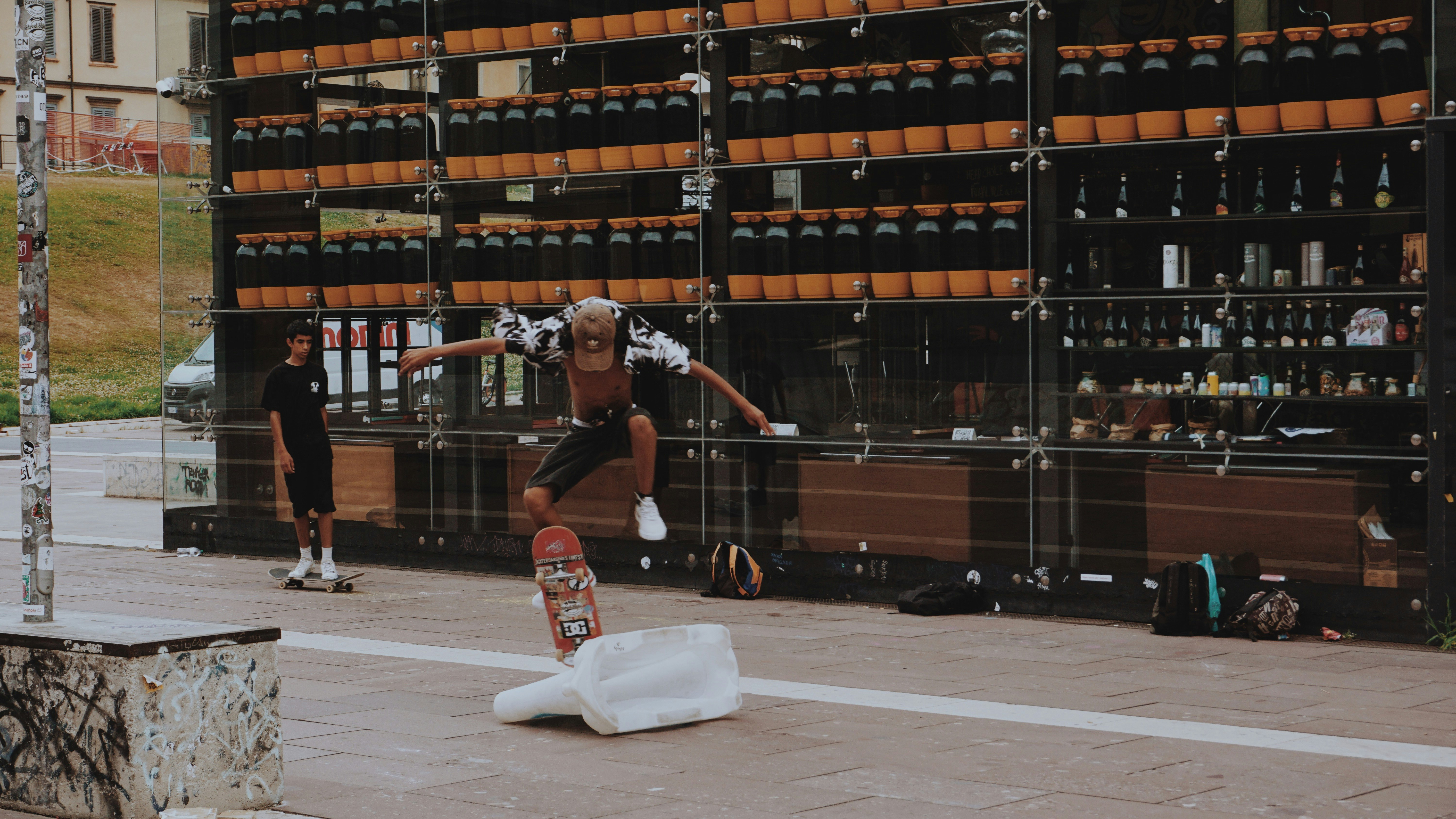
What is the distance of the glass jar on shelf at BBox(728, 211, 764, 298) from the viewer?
1151 centimetres

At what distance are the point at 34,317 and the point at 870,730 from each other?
3.81 metres

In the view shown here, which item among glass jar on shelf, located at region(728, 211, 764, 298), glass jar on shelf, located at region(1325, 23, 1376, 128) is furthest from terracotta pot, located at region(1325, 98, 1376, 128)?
glass jar on shelf, located at region(728, 211, 764, 298)

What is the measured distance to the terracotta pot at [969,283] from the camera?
1058 cm

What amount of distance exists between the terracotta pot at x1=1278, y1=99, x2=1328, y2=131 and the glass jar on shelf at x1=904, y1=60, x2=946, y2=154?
7.50 feet

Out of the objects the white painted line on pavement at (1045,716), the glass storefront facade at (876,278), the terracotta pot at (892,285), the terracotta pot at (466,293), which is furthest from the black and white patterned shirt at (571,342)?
the terracotta pot at (466,293)

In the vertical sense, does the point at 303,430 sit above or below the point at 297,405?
below

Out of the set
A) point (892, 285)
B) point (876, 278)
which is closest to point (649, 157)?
point (876, 278)

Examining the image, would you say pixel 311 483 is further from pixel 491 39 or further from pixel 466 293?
pixel 491 39

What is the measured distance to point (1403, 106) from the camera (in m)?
9.20

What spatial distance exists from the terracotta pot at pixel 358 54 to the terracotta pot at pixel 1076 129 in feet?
20.0

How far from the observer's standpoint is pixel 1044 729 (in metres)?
6.76

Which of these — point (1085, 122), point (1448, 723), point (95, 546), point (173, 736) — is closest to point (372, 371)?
point (95, 546)

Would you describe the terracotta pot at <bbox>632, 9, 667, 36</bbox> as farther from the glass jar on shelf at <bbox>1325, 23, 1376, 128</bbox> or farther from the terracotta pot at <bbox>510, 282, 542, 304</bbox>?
the glass jar on shelf at <bbox>1325, 23, 1376, 128</bbox>

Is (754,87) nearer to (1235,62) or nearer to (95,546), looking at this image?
(1235,62)
